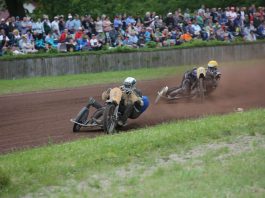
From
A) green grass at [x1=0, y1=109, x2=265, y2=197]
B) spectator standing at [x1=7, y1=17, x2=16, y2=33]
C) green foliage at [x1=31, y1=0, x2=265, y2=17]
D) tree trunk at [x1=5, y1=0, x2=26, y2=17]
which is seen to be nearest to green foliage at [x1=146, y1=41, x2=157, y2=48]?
spectator standing at [x1=7, y1=17, x2=16, y2=33]

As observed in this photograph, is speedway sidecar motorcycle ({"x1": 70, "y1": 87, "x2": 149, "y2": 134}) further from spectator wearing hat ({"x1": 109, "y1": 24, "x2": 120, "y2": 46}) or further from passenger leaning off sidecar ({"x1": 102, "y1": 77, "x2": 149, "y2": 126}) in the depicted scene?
spectator wearing hat ({"x1": 109, "y1": 24, "x2": 120, "y2": 46})

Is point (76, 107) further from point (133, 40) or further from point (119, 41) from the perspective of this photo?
point (133, 40)

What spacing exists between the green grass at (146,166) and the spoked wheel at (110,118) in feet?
3.75

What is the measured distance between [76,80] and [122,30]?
232 inches

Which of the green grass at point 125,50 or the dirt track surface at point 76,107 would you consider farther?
the green grass at point 125,50

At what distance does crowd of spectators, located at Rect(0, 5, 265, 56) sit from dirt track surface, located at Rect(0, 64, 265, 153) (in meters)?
4.91

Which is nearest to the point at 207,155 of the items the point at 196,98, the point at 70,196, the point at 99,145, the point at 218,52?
the point at 99,145

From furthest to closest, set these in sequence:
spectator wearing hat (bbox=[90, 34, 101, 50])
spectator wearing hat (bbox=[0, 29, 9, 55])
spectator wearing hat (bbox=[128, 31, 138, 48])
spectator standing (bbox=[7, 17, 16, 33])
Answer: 1. spectator wearing hat (bbox=[128, 31, 138, 48])
2. spectator wearing hat (bbox=[90, 34, 101, 50])
3. spectator standing (bbox=[7, 17, 16, 33])
4. spectator wearing hat (bbox=[0, 29, 9, 55])

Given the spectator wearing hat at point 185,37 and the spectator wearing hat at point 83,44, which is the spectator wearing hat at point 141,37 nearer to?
the spectator wearing hat at point 185,37

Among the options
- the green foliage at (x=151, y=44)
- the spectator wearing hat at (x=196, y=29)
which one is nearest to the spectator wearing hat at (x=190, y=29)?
the spectator wearing hat at (x=196, y=29)

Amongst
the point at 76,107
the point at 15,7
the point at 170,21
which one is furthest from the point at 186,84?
the point at 15,7

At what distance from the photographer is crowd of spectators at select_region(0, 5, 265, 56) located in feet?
90.5

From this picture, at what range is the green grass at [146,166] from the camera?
915 centimetres

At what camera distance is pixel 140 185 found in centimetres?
A: 942
